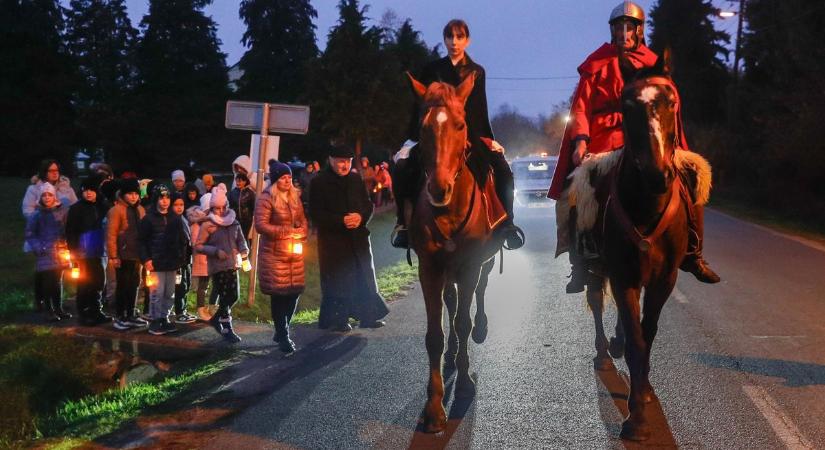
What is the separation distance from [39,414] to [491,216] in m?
5.31

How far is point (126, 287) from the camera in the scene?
1043 cm

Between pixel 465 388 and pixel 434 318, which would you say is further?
pixel 465 388

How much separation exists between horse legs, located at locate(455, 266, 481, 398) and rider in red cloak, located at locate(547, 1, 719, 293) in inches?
38.0

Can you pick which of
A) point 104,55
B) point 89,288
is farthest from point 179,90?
point 89,288

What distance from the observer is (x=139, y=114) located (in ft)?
157

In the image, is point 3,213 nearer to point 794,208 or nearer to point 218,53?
point 794,208

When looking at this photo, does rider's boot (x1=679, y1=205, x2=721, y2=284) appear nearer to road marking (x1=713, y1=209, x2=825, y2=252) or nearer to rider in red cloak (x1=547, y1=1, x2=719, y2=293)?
rider in red cloak (x1=547, y1=1, x2=719, y2=293)

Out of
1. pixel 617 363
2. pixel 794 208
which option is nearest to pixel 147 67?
pixel 794 208

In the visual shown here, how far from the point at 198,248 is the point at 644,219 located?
612 cm

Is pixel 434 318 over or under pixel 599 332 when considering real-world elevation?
over

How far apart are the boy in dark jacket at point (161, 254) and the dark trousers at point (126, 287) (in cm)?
34

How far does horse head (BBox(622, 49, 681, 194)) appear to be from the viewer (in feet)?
16.3

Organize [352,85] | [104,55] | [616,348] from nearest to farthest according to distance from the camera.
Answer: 1. [616,348]
2. [352,85]
3. [104,55]

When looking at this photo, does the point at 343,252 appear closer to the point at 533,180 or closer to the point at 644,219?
the point at 644,219
